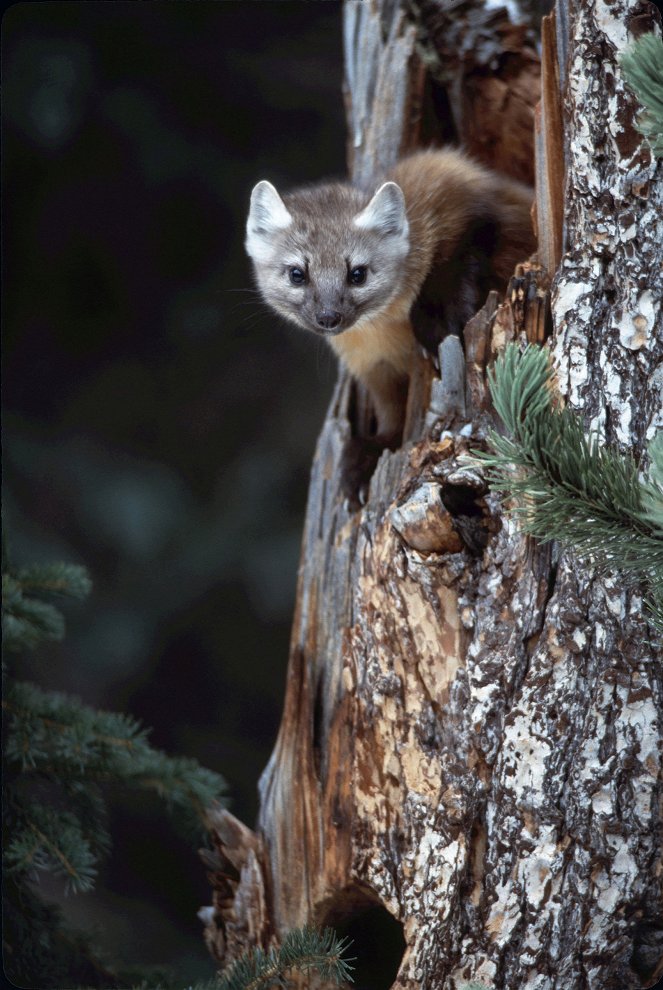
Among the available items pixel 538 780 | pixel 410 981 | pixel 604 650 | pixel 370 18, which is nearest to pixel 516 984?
pixel 410 981

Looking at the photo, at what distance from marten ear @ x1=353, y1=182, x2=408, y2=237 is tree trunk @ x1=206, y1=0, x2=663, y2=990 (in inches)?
16.4

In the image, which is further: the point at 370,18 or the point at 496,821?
the point at 370,18

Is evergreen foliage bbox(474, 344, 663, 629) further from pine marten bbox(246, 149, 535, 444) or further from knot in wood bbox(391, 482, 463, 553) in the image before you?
pine marten bbox(246, 149, 535, 444)

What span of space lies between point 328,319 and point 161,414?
1718 mm

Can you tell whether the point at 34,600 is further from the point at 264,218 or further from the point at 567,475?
the point at 567,475

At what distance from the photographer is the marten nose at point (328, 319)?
90.7 inches

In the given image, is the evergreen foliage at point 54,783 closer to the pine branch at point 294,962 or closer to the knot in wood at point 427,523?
the pine branch at point 294,962

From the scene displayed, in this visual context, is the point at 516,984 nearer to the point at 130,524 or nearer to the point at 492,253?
the point at 492,253

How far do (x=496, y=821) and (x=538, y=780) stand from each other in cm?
11

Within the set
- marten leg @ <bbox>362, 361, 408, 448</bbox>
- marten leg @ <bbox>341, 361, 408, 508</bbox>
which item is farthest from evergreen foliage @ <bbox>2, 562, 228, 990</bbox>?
marten leg @ <bbox>362, 361, 408, 448</bbox>

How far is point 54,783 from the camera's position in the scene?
2.41 meters

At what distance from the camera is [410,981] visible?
1847 millimetres

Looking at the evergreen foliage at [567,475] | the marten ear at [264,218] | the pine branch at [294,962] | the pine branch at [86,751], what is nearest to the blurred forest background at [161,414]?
the marten ear at [264,218]

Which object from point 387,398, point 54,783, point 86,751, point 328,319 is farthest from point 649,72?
point 54,783
